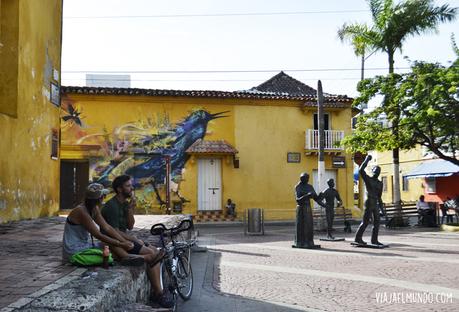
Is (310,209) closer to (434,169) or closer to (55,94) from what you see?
(55,94)

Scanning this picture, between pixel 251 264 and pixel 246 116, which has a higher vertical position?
pixel 246 116

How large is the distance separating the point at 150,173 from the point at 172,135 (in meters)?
1.98

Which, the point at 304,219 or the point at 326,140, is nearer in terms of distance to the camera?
the point at 304,219

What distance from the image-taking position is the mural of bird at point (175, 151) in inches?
910

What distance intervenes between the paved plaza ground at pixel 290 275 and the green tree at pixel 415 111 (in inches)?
240

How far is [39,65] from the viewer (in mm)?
12219

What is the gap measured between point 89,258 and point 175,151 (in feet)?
60.7

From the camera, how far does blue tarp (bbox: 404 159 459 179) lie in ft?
98.1

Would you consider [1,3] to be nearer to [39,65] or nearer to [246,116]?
[39,65]

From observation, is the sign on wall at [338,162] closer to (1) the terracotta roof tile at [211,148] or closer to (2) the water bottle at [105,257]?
(1) the terracotta roof tile at [211,148]

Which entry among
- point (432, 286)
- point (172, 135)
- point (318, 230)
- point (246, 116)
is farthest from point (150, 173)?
point (432, 286)

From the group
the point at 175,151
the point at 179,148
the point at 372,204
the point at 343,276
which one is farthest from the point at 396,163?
the point at 343,276

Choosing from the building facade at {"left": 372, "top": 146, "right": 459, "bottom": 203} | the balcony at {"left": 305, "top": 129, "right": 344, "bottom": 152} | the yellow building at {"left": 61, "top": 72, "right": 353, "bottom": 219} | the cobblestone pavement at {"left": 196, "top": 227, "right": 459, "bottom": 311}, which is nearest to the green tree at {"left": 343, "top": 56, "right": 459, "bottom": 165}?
the yellow building at {"left": 61, "top": 72, "right": 353, "bottom": 219}

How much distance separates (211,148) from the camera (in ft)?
76.9
